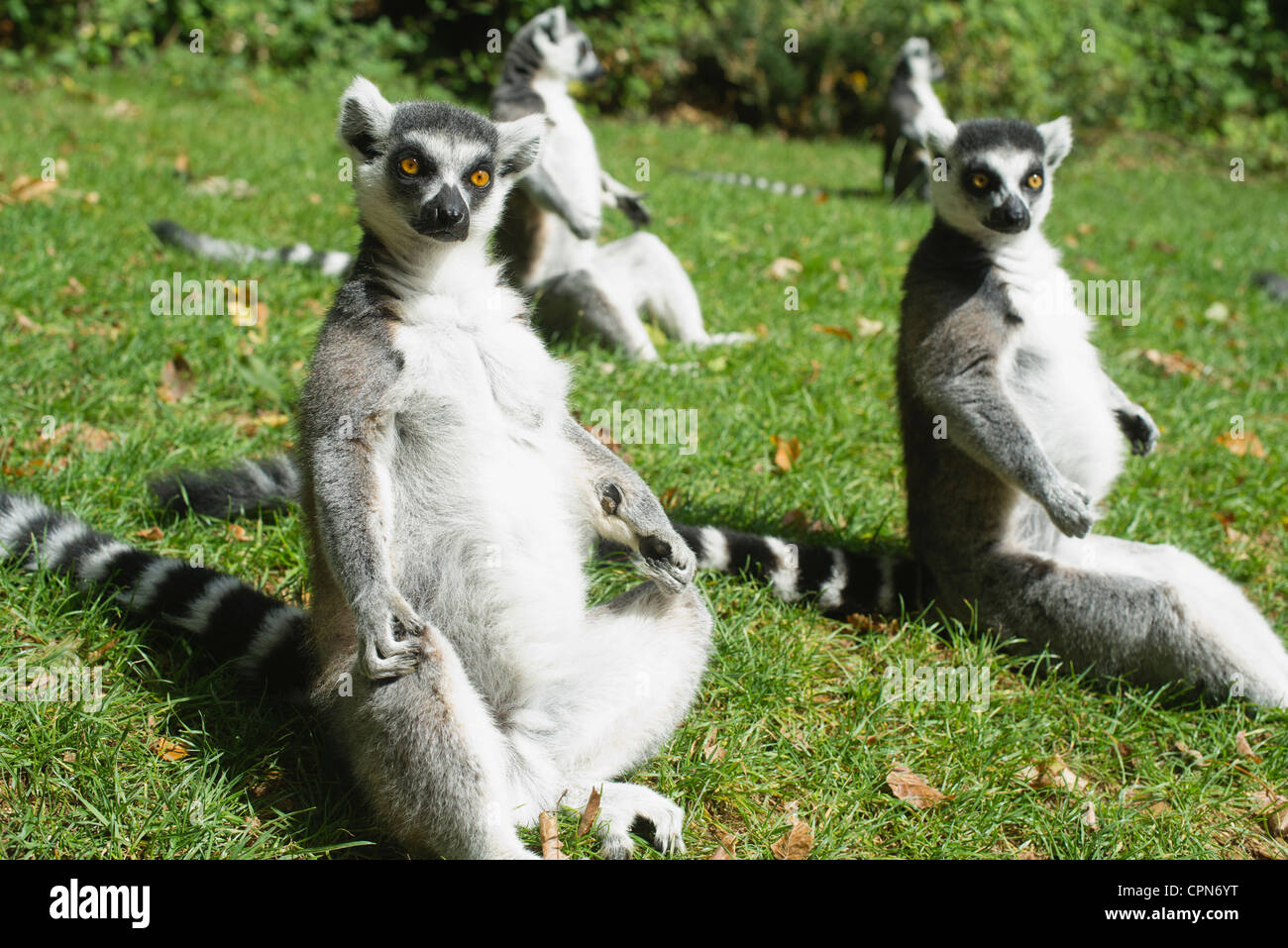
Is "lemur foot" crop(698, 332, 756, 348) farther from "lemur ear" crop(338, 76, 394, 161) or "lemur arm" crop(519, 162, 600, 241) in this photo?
"lemur ear" crop(338, 76, 394, 161)

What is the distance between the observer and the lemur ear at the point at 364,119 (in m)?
2.77

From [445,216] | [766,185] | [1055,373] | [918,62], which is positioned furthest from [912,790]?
[918,62]

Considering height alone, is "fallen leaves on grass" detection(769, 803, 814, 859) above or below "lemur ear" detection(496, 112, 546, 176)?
below

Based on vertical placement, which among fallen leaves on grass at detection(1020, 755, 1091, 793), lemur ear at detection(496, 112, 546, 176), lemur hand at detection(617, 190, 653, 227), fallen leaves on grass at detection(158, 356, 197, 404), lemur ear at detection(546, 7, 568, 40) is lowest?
fallen leaves on grass at detection(1020, 755, 1091, 793)

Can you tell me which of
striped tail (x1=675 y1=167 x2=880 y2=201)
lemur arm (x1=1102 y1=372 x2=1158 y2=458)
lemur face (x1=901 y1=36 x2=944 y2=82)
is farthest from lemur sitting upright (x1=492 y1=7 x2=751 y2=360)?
lemur face (x1=901 y1=36 x2=944 y2=82)

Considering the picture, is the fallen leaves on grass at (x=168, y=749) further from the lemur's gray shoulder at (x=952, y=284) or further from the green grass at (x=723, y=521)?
the lemur's gray shoulder at (x=952, y=284)

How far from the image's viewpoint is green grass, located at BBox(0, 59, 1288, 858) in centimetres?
265

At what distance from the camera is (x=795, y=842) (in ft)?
8.62

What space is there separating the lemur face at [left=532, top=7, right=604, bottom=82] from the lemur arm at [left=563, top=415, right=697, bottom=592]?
4.45 meters

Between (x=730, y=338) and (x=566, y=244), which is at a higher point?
(x=566, y=244)

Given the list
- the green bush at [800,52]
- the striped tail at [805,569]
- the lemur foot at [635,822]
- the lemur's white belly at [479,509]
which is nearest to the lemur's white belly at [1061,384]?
the striped tail at [805,569]

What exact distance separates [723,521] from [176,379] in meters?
2.46

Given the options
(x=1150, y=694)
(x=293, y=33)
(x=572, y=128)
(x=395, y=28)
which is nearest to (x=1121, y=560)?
(x=1150, y=694)

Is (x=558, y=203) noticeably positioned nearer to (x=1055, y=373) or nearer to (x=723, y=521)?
(x=723, y=521)
